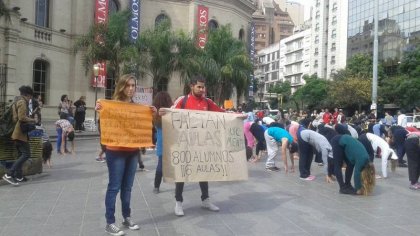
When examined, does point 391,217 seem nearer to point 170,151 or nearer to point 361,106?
point 170,151

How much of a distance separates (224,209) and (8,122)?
4.62 m

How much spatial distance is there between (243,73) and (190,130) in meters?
28.1

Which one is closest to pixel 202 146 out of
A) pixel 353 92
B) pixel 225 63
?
pixel 225 63

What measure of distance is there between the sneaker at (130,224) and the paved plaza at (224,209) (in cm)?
8

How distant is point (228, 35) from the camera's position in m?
34.5

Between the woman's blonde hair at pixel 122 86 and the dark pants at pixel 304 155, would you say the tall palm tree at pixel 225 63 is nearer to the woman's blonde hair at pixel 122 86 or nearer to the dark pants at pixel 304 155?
the dark pants at pixel 304 155

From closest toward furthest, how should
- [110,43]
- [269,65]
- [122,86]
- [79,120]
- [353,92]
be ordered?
[122,86] → [79,120] → [110,43] → [353,92] → [269,65]

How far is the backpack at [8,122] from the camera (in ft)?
29.0

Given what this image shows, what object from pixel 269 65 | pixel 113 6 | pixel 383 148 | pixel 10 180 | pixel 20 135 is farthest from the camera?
pixel 269 65

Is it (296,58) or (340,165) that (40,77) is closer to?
(340,165)

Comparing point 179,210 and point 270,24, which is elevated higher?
point 270,24

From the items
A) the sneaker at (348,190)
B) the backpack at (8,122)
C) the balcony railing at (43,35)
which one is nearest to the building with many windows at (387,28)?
the balcony railing at (43,35)

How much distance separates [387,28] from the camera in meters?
69.2

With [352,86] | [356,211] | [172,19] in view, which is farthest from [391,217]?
[352,86]
